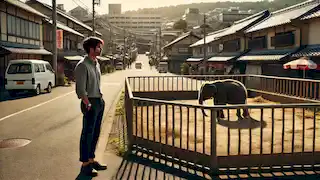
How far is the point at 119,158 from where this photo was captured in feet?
19.2

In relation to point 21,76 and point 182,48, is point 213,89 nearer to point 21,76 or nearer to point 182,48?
point 21,76

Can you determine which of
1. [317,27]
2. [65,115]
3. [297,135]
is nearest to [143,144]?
[297,135]

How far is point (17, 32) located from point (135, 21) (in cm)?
15863

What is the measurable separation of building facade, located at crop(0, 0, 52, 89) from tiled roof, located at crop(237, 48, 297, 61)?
1811cm

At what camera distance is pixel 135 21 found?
181375 millimetres

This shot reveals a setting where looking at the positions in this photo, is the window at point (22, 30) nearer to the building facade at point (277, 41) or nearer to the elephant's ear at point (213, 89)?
the building facade at point (277, 41)

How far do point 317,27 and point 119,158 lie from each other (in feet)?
60.1

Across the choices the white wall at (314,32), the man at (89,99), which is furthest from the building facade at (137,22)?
the man at (89,99)

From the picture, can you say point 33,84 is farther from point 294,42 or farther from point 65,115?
point 294,42

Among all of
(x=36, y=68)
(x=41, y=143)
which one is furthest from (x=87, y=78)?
(x=36, y=68)

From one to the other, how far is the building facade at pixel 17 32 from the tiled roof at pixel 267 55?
18.1 m

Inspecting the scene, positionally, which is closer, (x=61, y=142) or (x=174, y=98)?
(x=61, y=142)

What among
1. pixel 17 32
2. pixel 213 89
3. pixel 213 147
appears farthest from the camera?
pixel 17 32

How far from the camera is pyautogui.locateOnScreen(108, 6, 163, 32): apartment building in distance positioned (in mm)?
172625
